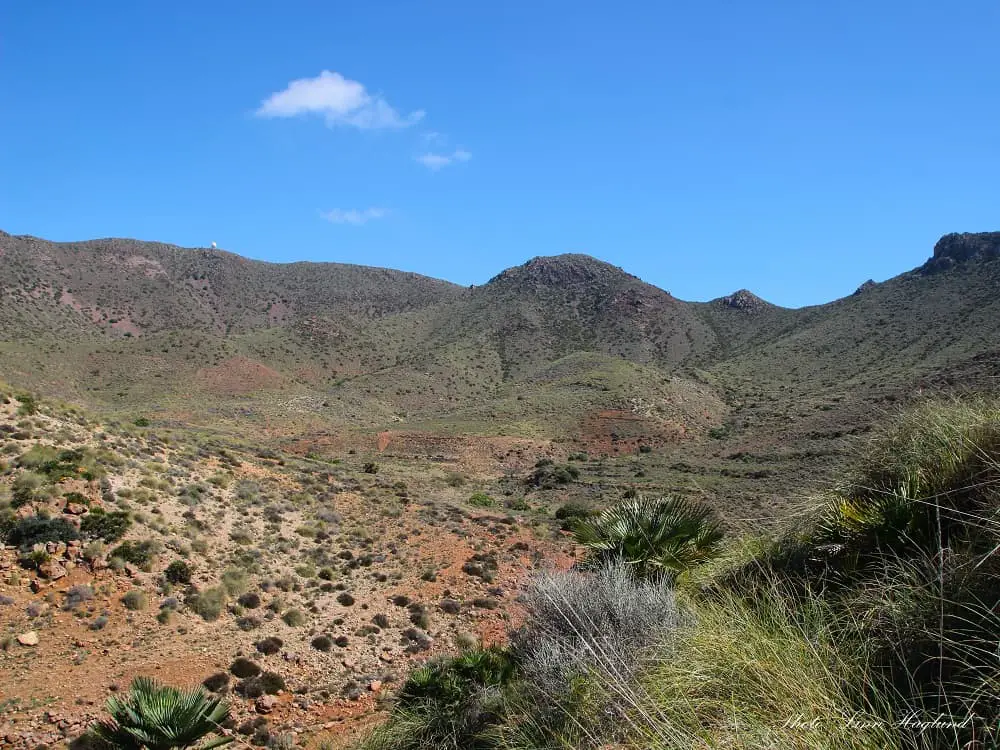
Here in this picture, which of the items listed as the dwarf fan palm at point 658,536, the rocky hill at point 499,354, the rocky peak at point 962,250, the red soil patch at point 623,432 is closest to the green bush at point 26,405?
the dwarf fan palm at point 658,536

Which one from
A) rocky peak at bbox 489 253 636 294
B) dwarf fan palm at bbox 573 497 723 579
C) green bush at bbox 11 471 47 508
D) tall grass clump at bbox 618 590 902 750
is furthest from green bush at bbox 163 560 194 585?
rocky peak at bbox 489 253 636 294

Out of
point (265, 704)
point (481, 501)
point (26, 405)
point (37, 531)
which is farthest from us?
point (481, 501)

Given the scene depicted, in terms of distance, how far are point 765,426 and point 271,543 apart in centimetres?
4711

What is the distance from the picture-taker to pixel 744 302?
405ft

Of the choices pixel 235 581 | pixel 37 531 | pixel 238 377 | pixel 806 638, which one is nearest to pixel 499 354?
pixel 238 377

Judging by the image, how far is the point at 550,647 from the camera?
5.51 meters

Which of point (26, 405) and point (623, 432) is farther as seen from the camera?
point (623, 432)

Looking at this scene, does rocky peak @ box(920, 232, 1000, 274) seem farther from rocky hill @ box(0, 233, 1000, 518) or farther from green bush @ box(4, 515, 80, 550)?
green bush @ box(4, 515, 80, 550)

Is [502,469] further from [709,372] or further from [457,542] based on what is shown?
[709,372]

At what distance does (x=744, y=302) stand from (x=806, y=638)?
12977 cm

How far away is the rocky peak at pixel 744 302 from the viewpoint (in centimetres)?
12081

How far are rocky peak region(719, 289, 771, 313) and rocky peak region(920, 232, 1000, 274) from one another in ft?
92.6

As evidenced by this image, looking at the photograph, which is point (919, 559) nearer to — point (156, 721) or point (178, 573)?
point (156, 721)

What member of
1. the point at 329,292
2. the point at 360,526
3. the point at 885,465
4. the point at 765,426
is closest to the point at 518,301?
the point at 329,292
